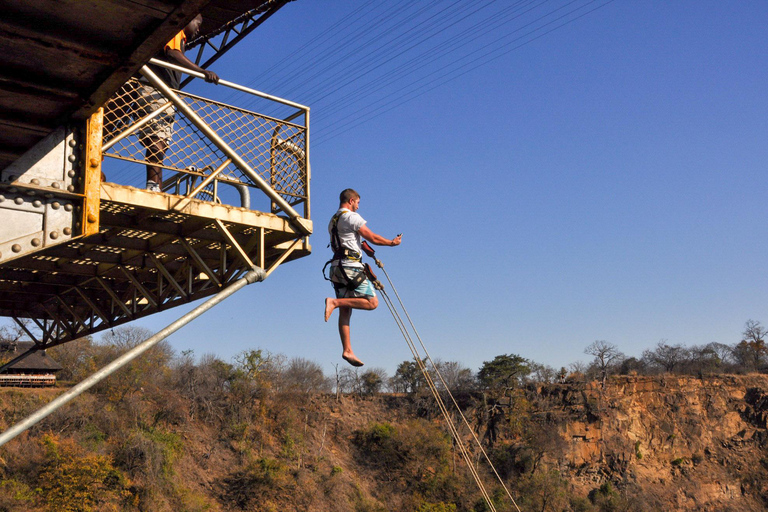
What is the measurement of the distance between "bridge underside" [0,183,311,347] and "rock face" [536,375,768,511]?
123 ft

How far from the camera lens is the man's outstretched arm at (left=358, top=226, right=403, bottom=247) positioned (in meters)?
6.83

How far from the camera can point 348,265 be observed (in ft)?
Result: 22.9

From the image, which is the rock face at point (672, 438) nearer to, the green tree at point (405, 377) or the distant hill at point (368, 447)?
the distant hill at point (368, 447)

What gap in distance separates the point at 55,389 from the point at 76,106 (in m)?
33.9

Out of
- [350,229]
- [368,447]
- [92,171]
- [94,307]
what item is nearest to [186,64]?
[350,229]

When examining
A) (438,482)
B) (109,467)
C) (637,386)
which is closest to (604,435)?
(637,386)

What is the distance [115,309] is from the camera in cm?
1040

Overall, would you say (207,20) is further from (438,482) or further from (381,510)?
(438,482)

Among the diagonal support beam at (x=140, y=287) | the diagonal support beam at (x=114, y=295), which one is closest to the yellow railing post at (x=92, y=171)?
the diagonal support beam at (x=140, y=287)

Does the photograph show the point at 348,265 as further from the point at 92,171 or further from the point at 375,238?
the point at 92,171

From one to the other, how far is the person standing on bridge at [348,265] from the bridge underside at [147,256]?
1.12 meters

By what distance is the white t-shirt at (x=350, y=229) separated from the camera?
6.88 m

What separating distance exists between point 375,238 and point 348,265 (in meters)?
0.40

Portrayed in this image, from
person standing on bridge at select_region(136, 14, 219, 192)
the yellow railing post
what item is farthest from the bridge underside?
the yellow railing post
